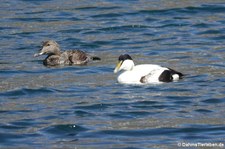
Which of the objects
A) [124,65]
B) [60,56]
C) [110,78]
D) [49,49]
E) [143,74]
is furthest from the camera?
[49,49]

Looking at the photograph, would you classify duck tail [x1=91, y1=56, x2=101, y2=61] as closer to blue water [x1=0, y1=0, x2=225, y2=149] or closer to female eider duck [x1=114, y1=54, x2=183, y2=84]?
blue water [x1=0, y1=0, x2=225, y2=149]

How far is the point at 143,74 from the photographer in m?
19.0

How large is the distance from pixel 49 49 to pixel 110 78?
12.1ft

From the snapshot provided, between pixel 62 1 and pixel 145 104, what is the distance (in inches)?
542

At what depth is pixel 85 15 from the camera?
91.1ft

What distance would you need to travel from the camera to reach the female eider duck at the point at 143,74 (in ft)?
61.5

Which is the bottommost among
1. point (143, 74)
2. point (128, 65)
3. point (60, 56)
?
point (60, 56)

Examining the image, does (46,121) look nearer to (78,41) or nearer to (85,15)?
(78,41)

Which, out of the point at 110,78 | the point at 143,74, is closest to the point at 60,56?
the point at 110,78

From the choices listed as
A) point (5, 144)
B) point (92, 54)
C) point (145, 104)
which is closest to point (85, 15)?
point (92, 54)

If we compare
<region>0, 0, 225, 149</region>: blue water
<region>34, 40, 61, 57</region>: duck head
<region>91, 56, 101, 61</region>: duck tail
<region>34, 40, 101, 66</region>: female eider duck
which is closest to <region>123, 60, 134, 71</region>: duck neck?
<region>0, 0, 225, 149</region>: blue water

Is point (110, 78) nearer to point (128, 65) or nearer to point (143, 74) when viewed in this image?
point (128, 65)

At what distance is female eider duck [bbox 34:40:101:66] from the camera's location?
21875 millimetres

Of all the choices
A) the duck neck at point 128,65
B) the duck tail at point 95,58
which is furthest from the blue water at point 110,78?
the duck neck at point 128,65
